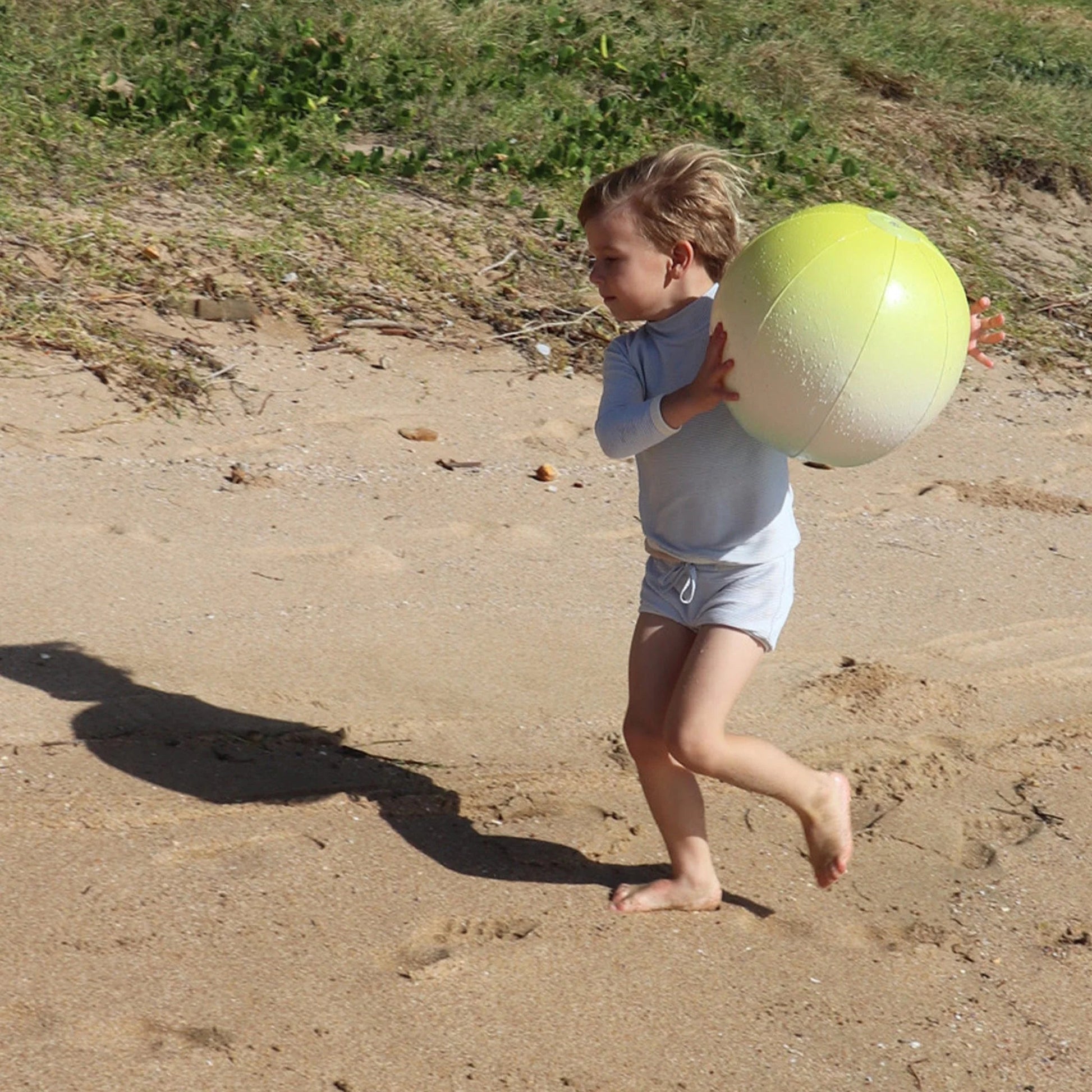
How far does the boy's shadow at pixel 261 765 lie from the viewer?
10.6 feet

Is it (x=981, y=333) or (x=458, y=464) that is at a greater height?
(x=981, y=333)

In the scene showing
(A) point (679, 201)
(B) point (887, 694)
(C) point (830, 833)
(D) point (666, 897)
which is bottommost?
(B) point (887, 694)

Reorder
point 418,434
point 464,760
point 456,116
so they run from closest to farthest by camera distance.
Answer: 1. point 464,760
2. point 418,434
3. point 456,116

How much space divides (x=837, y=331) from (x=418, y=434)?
2.75m

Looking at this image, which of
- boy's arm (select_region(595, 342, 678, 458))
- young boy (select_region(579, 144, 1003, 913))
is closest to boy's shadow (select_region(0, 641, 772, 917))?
young boy (select_region(579, 144, 1003, 913))

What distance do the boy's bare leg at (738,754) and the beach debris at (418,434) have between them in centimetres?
241

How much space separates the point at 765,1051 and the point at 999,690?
1781mm

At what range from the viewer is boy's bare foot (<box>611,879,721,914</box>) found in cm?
307

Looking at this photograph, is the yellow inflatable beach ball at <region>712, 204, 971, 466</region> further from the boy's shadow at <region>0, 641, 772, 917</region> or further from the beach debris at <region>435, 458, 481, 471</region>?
the beach debris at <region>435, 458, 481, 471</region>

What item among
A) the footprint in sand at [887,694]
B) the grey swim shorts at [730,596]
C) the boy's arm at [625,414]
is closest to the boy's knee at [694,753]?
the grey swim shorts at [730,596]

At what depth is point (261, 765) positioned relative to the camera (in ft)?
11.4

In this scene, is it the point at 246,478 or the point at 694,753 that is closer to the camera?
the point at 694,753

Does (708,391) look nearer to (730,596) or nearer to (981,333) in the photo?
(730,596)

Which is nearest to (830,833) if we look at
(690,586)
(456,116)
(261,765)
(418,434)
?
(690,586)
